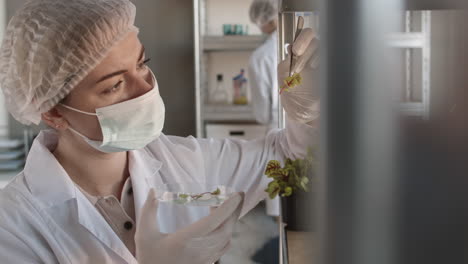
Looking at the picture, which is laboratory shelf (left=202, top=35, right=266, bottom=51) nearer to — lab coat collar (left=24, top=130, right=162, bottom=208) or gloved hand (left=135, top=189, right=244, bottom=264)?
lab coat collar (left=24, top=130, right=162, bottom=208)

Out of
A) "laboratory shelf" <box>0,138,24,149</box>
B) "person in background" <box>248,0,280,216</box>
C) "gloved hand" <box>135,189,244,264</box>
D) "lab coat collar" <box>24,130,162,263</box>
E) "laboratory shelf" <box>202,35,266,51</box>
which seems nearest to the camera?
"gloved hand" <box>135,189,244,264</box>

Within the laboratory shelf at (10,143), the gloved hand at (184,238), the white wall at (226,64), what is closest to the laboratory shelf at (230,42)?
the white wall at (226,64)

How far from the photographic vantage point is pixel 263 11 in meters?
3.62

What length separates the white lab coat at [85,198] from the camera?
91 centimetres

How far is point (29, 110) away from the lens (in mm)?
1005

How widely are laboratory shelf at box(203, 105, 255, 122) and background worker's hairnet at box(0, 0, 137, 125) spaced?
2.90 metres

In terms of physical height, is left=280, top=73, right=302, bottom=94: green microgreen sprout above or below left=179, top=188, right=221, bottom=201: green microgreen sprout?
above

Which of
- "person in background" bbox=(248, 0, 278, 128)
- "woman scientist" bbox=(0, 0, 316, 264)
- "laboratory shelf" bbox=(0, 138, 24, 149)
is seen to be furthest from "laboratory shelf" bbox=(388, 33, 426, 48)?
"person in background" bbox=(248, 0, 278, 128)

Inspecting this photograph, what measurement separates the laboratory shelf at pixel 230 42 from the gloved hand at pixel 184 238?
10.8ft

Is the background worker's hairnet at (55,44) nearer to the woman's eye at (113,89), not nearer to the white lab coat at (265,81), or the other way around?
the woman's eye at (113,89)

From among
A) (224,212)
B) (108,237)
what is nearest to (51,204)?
(108,237)

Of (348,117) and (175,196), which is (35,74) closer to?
(175,196)

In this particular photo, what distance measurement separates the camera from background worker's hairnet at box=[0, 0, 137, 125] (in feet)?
2.92

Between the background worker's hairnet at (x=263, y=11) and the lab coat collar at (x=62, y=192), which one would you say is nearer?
the lab coat collar at (x=62, y=192)
